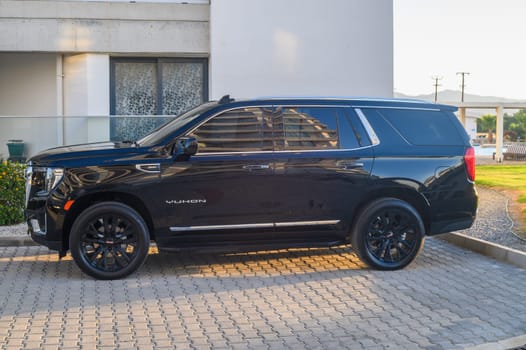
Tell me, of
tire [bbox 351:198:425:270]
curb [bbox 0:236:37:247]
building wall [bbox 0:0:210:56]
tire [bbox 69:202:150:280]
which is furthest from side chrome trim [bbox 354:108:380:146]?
building wall [bbox 0:0:210:56]

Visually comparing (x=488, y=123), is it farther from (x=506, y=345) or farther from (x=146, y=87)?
(x=506, y=345)

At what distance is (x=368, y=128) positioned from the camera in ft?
31.1

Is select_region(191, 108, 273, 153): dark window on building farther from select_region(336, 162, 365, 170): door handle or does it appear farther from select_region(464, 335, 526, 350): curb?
select_region(464, 335, 526, 350): curb

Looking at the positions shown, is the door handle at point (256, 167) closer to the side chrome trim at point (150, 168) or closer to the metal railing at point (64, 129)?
the side chrome trim at point (150, 168)

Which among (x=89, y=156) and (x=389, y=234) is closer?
(x=89, y=156)

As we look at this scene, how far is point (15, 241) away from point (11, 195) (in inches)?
66.1

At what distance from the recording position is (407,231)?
9438 millimetres

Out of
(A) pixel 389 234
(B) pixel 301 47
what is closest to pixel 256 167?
(A) pixel 389 234

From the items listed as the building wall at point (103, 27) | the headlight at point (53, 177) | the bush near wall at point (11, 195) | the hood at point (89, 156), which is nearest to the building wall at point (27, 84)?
the building wall at point (103, 27)

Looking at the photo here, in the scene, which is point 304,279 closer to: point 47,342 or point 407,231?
point 407,231

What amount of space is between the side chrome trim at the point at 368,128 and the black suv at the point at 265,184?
0.04 ft

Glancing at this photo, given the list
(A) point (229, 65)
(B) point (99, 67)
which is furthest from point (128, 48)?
(A) point (229, 65)

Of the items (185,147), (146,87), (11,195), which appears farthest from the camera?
(146,87)

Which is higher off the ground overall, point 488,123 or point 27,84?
point 27,84
